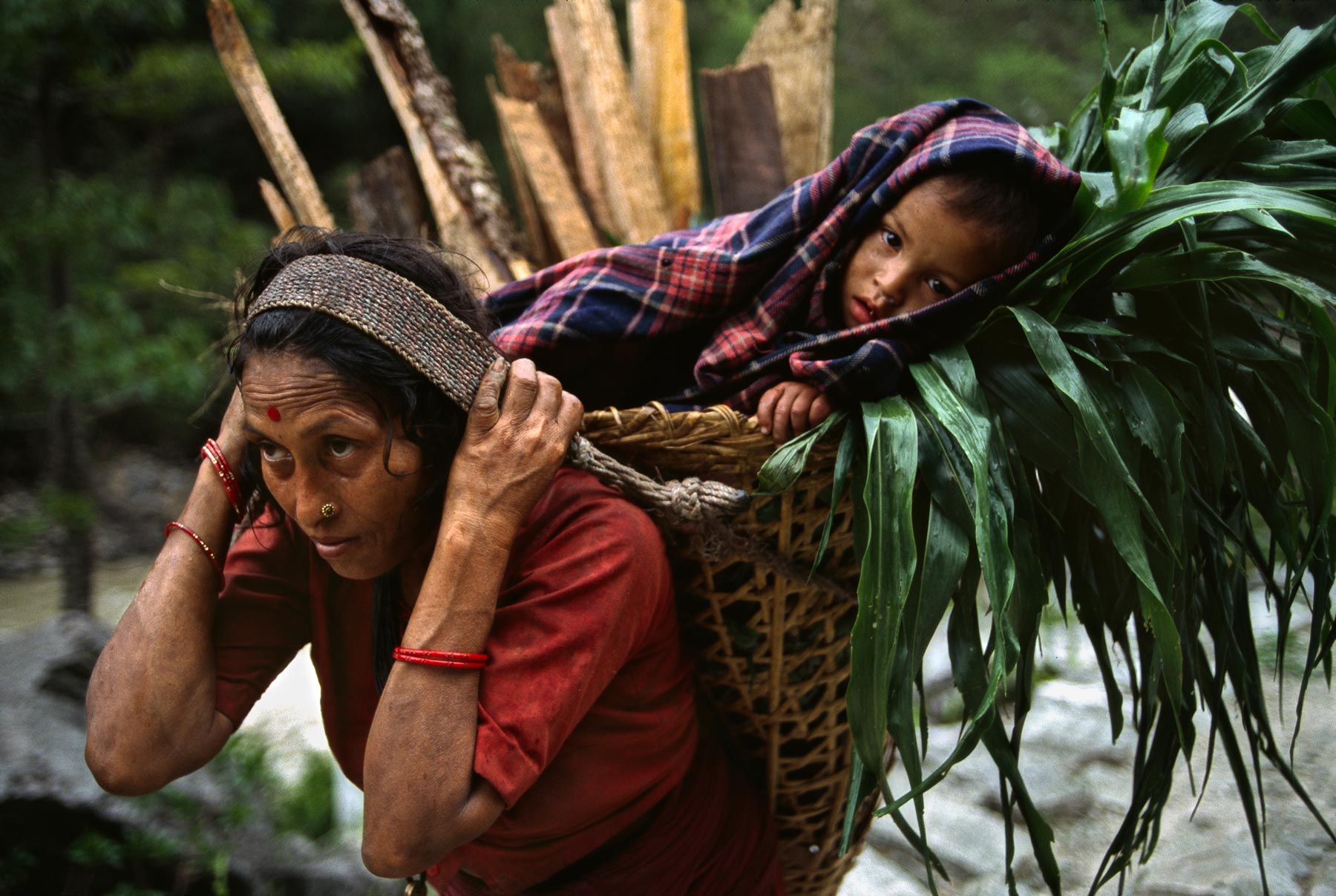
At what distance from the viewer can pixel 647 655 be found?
1.34m

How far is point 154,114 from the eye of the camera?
3631mm

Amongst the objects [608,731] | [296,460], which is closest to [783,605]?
[608,731]

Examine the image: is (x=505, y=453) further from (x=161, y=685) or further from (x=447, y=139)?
(x=447, y=139)

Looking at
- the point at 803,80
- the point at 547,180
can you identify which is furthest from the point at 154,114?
the point at 803,80

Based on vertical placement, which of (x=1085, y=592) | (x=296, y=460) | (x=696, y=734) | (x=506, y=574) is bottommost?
(x=696, y=734)

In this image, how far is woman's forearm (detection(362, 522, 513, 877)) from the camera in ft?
3.59

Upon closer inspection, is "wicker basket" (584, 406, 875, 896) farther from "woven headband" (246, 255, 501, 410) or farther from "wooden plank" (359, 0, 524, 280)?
"wooden plank" (359, 0, 524, 280)

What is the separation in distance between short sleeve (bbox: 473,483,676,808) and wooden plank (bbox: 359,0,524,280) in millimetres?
1361

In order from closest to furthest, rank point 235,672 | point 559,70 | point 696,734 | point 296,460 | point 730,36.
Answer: point 296,460 → point 235,672 → point 696,734 → point 559,70 → point 730,36

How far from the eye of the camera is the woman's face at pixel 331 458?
43.9 inches

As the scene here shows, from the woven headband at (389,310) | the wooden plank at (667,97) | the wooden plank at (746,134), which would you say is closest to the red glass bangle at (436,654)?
the woven headband at (389,310)

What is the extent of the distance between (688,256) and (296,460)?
67 cm

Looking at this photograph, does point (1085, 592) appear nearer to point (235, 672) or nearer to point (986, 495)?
point (986, 495)

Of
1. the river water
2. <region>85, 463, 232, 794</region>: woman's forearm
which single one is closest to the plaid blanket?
<region>85, 463, 232, 794</region>: woman's forearm
